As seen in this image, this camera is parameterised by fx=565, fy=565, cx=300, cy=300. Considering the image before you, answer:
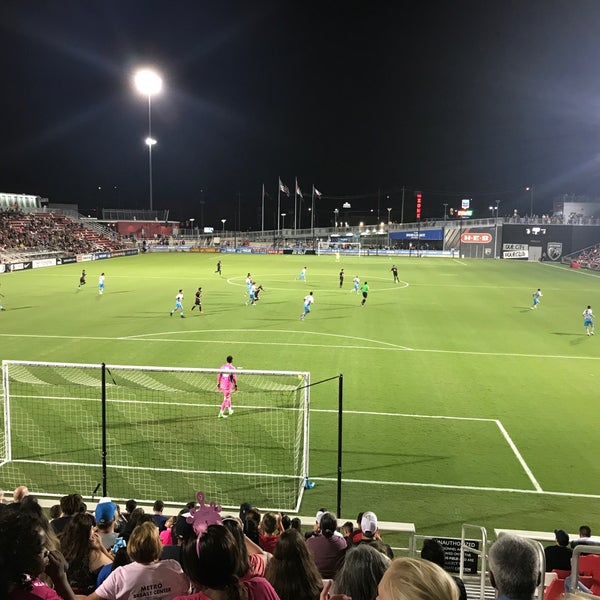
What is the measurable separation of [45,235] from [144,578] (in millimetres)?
80299

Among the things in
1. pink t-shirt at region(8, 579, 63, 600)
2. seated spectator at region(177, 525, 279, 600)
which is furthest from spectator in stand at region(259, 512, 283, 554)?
pink t-shirt at region(8, 579, 63, 600)

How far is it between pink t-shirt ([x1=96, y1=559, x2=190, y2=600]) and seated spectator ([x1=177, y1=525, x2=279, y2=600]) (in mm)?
1047

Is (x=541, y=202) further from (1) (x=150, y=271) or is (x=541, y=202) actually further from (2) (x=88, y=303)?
(2) (x=88, y=303)

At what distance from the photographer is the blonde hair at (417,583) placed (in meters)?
2.56

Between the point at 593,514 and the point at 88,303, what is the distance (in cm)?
3166

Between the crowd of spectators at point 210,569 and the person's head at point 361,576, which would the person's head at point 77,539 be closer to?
the crowd of spectators at point 210,569

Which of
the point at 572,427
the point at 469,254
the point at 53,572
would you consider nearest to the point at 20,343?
the point at 572,427

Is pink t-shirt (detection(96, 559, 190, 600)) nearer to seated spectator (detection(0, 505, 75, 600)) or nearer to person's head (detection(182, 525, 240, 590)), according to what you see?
person's head (detection(182, 525, 240, 590))

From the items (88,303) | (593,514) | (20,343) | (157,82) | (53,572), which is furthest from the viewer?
(157,82)

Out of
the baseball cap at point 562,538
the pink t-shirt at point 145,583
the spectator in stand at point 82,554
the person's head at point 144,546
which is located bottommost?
the baseball cap at point 562,538

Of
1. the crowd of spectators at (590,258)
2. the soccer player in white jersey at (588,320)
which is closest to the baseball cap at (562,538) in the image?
the soccer player in white jersey at (588,320)

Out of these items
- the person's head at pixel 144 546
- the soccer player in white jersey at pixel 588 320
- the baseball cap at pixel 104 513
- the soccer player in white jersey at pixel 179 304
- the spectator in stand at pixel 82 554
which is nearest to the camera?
the person's head at pixel 144 546

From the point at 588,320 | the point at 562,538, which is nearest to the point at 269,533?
the point at 562,538

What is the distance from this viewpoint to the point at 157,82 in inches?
2879
